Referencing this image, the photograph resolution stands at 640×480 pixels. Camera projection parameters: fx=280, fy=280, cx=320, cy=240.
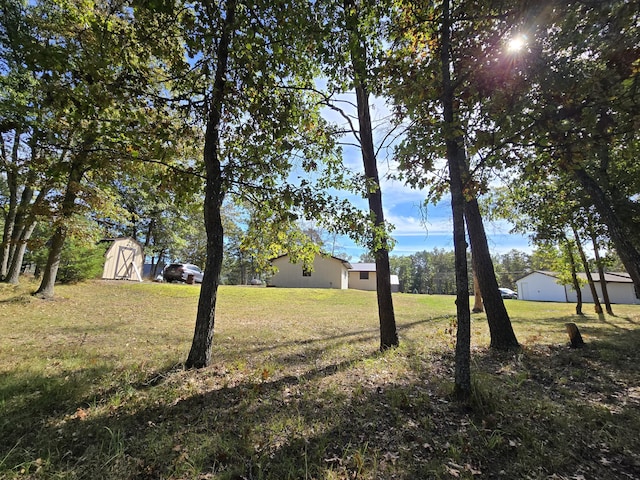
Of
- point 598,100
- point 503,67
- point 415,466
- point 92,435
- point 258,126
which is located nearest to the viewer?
point 415,466

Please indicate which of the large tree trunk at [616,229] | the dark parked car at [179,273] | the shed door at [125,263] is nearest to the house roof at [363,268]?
the dark parked car at [179,273]

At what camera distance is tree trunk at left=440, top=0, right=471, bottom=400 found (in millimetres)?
3689

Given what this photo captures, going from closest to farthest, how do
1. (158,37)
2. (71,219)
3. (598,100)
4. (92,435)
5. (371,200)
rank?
(92,435)
(598,100)
(158,37)
(371,200)
(71,219)

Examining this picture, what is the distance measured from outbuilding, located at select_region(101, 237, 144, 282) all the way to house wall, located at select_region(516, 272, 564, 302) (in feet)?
146

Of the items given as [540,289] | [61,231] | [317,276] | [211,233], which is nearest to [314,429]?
[211,233]

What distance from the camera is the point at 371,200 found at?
6.65 m

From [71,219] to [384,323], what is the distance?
33.4 feet

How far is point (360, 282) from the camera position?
114 ft

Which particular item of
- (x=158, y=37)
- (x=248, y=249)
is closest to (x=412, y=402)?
(x=248, y=249)

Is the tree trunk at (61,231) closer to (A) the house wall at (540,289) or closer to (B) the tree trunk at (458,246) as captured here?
(B) the tree trunk at (458,246)

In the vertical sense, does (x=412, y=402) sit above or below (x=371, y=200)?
below

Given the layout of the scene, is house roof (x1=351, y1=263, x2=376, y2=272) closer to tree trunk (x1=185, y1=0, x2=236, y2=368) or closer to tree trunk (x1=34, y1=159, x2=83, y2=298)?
tree trunk (x1=34, y1=159, x2=83, y2=298)

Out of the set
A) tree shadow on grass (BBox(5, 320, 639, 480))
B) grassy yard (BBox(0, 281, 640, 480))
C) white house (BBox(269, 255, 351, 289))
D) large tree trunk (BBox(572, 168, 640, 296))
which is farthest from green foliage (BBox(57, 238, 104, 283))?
large tree trunk (BBox(572, 168, 640, 296))

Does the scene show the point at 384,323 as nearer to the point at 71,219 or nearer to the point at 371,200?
the point at 371,200
